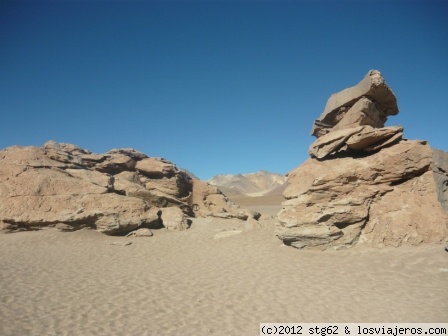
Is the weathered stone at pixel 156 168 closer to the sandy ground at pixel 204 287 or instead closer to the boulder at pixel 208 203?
the boulder at pixel 208 203

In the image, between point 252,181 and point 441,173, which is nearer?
point 441,173

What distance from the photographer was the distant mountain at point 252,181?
5950 inches

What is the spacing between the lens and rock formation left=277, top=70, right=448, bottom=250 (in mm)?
12688

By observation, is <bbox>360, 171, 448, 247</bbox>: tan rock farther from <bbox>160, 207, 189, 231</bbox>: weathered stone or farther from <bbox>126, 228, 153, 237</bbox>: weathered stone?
<bbox>126, 228, 153, 237</bbox>: weathered stone

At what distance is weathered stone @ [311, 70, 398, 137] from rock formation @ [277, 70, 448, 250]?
0.21 ft

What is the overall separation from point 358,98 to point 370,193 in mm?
5327

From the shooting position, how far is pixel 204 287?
9500 millimetres

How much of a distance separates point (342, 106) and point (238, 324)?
13573 millimetres

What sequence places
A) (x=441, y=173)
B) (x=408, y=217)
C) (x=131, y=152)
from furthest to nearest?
(x=131, y=152), (x=441, y=173), (x=408, y=217)

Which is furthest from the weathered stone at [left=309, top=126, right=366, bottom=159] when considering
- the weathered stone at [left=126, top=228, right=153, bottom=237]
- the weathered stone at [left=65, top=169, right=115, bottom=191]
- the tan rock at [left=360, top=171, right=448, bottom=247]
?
the weathered stone at [left=65, top=169, right=115, bottom=191]

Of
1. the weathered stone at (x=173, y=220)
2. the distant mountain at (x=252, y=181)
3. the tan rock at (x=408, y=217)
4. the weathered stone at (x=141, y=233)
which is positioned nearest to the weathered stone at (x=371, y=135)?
the tan rock at (x=408, y=217)

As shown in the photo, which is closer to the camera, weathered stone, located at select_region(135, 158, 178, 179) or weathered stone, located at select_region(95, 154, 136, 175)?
weathered stone, located at select_region(95, 154, 136, 175)

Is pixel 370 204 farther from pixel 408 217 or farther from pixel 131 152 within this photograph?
pixel 131 152

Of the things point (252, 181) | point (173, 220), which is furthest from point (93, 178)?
point (252, 181)
